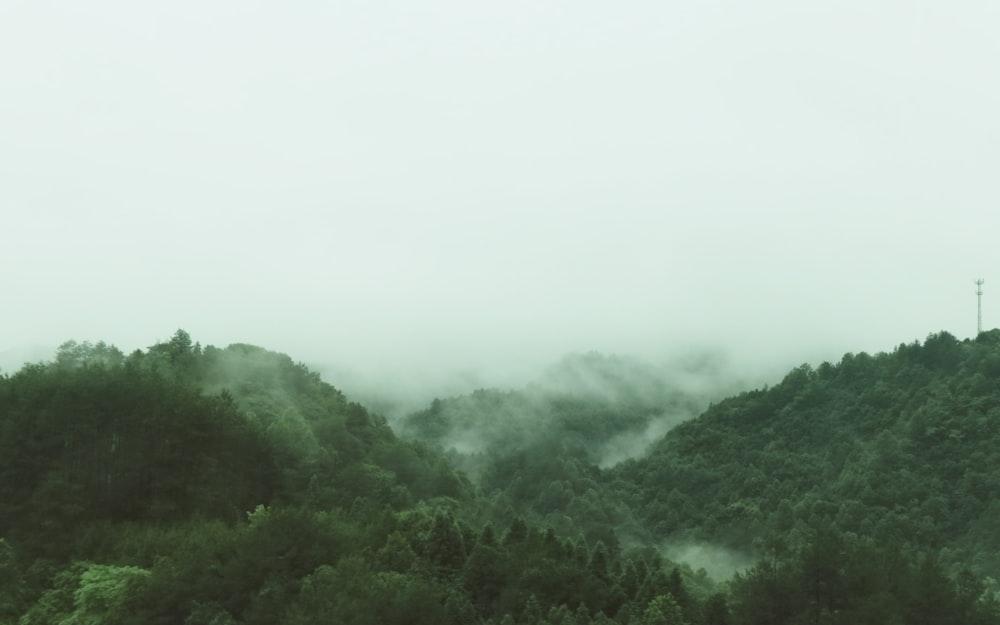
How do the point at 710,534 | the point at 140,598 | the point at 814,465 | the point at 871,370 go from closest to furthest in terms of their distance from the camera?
1. the point at 140,598
2. the point at 710,534
3. the point at 814,465
4. the point at 871,370

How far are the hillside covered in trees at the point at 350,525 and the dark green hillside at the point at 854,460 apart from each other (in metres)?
0.26

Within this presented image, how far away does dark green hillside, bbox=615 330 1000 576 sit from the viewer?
2621 inches

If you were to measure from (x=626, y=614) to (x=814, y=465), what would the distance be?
5827 centimetres

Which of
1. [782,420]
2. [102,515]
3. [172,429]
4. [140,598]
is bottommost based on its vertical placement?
[140,598]

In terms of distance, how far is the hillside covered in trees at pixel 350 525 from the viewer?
30.2 m

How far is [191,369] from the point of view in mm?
61469

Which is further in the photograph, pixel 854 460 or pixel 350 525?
pixel 854 460

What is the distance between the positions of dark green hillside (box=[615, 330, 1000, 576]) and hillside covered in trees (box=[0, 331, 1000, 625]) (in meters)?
0.26

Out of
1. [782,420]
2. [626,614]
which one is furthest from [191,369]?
[782,420]

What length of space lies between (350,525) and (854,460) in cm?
5463

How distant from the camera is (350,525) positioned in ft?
116

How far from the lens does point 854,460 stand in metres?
80.7

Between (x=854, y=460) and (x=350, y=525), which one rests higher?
(x=854, y=460)

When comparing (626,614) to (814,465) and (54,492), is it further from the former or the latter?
(814,465)
